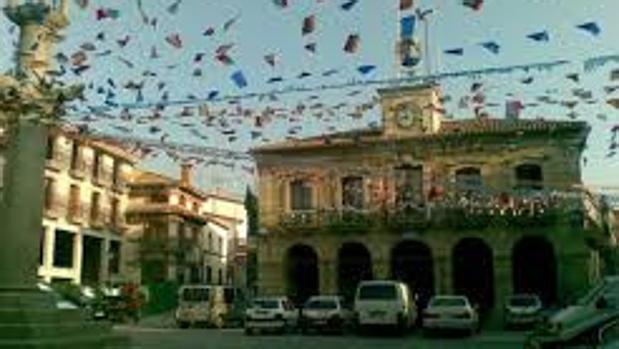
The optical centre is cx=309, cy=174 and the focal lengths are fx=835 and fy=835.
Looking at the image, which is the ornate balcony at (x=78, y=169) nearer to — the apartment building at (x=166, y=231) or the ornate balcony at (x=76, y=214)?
the ornate balcony at (x=76, y=214)

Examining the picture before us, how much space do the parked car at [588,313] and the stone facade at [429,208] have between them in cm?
2012

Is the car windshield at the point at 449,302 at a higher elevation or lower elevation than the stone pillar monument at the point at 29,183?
Result: lower

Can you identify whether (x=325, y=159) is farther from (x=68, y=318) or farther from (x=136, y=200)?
(x=68, y=318)

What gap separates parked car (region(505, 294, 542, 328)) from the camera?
34938mm

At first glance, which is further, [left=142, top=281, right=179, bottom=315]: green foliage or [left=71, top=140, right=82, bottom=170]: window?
[left=71, top=140, right=82, bottom=170]: window

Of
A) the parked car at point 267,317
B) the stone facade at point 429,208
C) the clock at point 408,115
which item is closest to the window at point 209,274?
the stone facade at point 429,208

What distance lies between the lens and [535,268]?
41.0m

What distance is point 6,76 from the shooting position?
613 inches

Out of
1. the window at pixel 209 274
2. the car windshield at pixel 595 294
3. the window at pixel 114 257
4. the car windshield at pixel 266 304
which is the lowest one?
the car windshield at pixel 266 304

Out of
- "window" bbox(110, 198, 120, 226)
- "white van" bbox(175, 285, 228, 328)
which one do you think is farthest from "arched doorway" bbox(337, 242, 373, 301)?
"window" bbox(110, 198, 120, 226)

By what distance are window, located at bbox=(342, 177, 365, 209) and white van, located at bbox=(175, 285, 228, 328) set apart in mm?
9569

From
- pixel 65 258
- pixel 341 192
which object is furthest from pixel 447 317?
pixel 65 258

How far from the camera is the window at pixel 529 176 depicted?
40344 millimetres

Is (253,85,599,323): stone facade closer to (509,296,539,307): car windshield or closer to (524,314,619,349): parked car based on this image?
(509,296,539,307): car windshield
